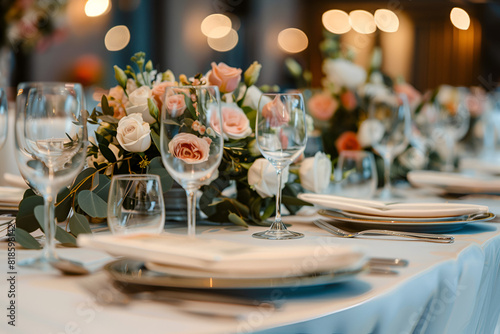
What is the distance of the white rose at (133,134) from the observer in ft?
3.51

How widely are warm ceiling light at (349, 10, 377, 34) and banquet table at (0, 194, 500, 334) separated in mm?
6957

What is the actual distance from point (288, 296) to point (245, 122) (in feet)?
1.75

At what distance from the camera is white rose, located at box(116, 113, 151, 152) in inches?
42.2

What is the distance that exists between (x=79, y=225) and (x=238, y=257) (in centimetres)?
38

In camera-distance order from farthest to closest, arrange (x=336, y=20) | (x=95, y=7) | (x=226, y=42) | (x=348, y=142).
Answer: (x=336, y=20)
(x=226, y=42)
(x=95, y=7)
(x=348, y=142)

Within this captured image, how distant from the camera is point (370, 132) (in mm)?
1847

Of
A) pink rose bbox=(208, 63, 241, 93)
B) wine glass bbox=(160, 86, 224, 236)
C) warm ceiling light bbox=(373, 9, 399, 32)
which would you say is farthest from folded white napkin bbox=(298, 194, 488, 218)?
warm ceiling light bbox=(373, 9, 399, 32)

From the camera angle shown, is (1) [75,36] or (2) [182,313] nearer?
(2) [182,313]

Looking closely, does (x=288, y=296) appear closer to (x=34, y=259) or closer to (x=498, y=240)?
(x=34, y=259)

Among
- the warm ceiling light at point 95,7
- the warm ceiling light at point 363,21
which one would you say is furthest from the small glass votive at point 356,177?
the warm ceiling light at point 363,21

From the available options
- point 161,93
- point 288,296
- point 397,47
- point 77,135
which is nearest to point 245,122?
point 161,93

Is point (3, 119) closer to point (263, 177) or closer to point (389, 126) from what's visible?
point (263, 177)

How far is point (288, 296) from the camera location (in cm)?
69

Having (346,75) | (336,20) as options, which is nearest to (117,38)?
(336,20)
